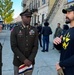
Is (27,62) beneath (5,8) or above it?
above

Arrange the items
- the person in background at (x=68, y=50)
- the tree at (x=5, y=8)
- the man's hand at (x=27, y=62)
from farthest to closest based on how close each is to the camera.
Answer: the tree at (x=5, y=8) → the man's hand at (x=27, y=62) → the person in background at (x=68, y=50)

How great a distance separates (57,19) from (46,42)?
17.5 feet

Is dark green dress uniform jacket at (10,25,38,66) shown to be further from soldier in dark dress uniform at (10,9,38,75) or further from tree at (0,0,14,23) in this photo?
tree at (0,0,14,23)

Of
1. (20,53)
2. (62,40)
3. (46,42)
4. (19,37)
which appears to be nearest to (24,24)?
(19,37)

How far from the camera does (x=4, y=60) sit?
9070mm

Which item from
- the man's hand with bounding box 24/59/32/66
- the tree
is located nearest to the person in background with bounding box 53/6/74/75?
the man's hand with bounding box 24/59/32/66

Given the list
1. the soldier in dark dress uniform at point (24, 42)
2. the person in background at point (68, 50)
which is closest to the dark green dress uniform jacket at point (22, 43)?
the soldier in dark dress uniform at point (24, 42)

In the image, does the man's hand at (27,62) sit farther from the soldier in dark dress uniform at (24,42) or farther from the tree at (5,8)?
the tree at (5,8)

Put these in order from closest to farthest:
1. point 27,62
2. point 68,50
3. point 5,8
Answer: point 68,50
point 27,62
point 5,8

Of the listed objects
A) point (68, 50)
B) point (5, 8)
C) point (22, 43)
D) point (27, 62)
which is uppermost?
point (68, 50)

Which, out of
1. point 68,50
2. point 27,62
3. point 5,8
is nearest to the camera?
point 68,50

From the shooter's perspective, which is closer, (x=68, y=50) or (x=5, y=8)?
(x=68, y=50)

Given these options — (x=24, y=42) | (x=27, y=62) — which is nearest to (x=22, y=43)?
(x=24, y=42)

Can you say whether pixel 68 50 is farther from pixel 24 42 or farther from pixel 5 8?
pixel 5 8
